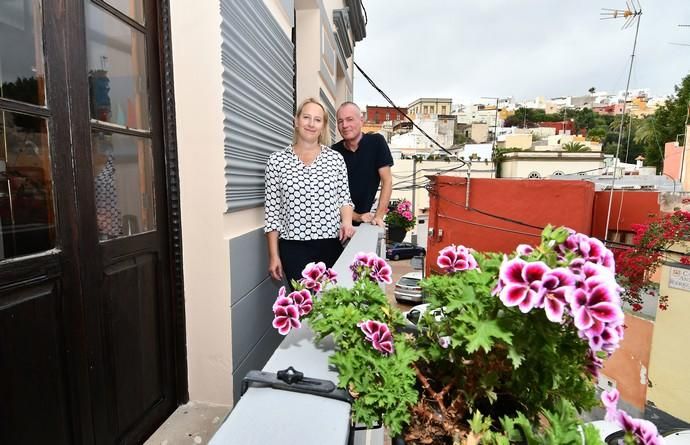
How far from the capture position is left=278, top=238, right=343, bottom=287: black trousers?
245 cm

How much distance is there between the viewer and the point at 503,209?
39.2 feet

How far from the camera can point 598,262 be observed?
81 cm

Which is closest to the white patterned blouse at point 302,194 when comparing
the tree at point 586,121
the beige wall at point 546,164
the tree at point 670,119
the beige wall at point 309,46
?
the beige wall at point 309,46

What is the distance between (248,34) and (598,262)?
2.30m

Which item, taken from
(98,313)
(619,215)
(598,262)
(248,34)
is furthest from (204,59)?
(619,215)

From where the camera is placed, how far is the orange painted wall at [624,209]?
9023mm

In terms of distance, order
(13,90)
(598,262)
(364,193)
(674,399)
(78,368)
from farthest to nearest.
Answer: (674,399)
(364,193)
(78,368)
(13,90)
(598,262)

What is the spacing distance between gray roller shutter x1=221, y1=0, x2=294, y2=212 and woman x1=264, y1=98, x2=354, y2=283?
208mm

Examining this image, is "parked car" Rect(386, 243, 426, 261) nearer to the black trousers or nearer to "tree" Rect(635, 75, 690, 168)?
"tree" Rect(635, 75, 690, 168)

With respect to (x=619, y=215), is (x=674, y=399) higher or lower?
lower

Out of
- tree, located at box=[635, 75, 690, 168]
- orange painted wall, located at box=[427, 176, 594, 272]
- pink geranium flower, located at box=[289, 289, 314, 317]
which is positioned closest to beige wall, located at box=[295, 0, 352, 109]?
pink geranium flower, located at box=[289, 289, 314, 317]

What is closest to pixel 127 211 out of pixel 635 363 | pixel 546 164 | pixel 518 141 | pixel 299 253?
pixel 299 253

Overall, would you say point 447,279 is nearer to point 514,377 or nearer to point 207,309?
point 514,377

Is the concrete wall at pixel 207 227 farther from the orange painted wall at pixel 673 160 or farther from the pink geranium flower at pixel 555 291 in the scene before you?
the orange painted wall at pixel 673 160
